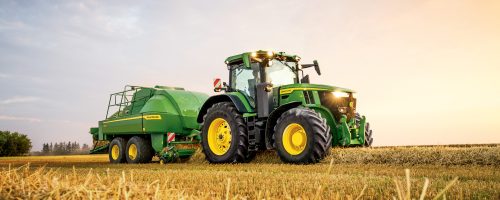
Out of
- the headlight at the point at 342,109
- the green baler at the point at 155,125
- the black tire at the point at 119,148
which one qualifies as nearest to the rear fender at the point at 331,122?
the headlight at the point at 342,109

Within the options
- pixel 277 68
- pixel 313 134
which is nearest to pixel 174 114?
pixel 277 68

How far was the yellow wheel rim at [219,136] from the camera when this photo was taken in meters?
11.1

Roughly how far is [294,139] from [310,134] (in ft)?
2.15

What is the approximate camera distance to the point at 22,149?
4294 cm

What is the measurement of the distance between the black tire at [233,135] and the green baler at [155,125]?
2.15 metres

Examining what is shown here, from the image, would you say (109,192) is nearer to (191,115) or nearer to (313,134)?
(313,134)

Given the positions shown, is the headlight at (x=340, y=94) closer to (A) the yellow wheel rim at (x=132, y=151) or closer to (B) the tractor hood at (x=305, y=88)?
(B) the tractor hood at (x=305, y=88)

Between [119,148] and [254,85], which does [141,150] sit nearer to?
[119,148]

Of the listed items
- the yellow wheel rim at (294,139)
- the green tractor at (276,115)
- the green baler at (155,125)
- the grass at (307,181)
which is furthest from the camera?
the green baler at (155,125)

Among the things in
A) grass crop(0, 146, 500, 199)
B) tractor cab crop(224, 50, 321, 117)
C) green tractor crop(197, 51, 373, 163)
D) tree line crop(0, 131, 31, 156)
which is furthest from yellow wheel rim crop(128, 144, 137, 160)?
tree line crop(0, 131, 31, 156)

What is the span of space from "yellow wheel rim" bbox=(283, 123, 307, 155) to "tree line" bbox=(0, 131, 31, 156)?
3930cm

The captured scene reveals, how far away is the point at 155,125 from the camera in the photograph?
13.6m

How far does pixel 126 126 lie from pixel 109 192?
12150 millimetres

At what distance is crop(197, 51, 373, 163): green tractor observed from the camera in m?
9.14
